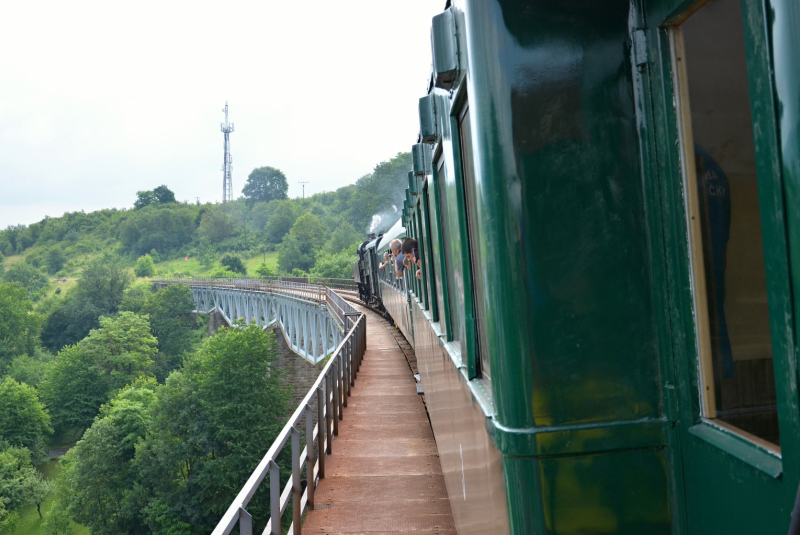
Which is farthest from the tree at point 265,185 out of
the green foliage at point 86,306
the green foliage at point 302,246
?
the green foliage at point 86,306

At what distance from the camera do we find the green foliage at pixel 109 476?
39250mm

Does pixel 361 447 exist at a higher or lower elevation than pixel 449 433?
lower

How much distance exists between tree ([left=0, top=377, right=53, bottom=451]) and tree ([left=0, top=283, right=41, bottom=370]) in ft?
105

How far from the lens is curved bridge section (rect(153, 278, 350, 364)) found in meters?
33.1

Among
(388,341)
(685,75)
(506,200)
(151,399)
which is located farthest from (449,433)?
(151,399)

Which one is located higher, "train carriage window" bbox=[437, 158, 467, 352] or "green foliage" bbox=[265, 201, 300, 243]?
"green foliage" bbox=[265, 201, 300, 243]

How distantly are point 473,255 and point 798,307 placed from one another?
1376 millimetres

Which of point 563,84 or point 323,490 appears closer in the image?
point 563,84

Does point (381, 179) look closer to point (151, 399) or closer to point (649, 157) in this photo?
point (151, 399)

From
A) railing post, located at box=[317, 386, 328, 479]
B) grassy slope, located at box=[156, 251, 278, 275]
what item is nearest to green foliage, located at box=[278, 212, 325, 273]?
grassy slope, located at box=[156, 251, 278, 275]

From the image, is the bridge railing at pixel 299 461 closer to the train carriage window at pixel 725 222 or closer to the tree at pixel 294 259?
the train carriage window at pixel 725 222

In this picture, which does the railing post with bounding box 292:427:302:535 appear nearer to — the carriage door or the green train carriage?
the green train carriage

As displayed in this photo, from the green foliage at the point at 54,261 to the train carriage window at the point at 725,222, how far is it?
18716 cm

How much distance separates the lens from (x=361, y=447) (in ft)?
26.2
